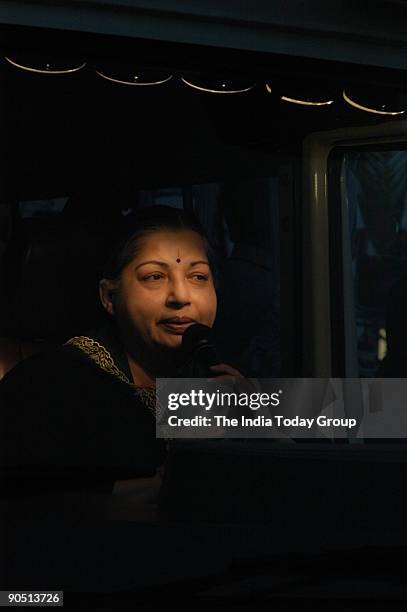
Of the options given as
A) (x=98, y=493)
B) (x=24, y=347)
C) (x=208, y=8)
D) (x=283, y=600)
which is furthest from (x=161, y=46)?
(x=283, y=600)

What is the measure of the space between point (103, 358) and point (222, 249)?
12.0 inches

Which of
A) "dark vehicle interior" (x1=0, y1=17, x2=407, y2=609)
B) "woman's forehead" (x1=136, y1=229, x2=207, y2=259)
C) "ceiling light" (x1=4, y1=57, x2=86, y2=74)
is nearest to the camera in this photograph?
"dark vehicle interior" (x1=0, y1=17, x2=407, y2=609)

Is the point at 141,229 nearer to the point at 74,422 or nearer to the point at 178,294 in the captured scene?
the point at 178,294

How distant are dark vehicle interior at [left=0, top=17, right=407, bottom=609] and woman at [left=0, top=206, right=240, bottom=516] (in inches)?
1.5

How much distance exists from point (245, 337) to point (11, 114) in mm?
603

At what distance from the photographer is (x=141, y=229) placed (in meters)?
2.20

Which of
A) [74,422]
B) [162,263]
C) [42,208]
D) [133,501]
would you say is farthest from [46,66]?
[133,501]

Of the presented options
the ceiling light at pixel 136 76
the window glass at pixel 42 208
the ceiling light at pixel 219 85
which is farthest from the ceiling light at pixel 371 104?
the window glass at pixel 42 208

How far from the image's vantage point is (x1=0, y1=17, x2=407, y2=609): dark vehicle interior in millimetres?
1911

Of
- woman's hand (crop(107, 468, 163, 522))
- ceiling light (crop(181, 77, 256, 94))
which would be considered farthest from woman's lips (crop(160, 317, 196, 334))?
ceiling light (crop(181, 77, 256, 94))

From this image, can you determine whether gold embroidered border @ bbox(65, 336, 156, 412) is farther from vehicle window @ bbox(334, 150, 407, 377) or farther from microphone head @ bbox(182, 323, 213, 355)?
vehicle window @ bbox(334, 150, 407, 377)

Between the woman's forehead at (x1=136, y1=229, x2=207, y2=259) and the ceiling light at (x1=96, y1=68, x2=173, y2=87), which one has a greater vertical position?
the ceiling light at (x1=96, y1=68, x2=173, y2=87)

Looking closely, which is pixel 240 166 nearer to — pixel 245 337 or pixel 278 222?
pixel 278 222

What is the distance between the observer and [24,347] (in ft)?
7.13
